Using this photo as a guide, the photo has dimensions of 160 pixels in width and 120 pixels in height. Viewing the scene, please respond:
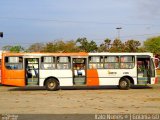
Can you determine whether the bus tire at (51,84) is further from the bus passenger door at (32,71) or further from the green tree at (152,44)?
the green tree at (152,44)

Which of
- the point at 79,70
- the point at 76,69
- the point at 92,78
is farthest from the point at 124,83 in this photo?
the point at 76,69

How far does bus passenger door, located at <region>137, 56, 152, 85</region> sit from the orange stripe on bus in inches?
113

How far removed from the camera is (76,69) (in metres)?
26.5

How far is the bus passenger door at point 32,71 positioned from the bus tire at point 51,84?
2.38 feet

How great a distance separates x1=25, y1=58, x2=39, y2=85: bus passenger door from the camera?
85.1 ft

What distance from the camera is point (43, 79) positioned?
1024 inches

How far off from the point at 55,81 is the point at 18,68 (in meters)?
2.57

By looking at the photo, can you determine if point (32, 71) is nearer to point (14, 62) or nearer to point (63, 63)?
point (14, 62)

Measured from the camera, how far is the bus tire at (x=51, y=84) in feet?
85.4

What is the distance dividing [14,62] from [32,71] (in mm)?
1320

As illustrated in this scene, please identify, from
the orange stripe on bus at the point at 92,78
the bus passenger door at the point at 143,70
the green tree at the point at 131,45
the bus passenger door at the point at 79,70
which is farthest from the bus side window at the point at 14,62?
the green tree at the point at 131,45

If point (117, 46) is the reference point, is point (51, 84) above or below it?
below

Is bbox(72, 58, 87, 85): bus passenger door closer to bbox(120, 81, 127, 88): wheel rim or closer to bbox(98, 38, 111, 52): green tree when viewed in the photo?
bbox(120, 81, 127, 88): wheel rim

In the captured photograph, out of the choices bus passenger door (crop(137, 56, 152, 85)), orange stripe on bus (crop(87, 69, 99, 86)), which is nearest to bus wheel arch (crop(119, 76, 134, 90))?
bus passenger door (crop(137, 56, 152, 85))
